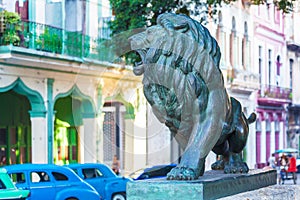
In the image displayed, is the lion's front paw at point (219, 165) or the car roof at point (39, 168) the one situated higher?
the lion's front paw at point (219, 165)

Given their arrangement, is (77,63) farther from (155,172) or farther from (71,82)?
(155,172)

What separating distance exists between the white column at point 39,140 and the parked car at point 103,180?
2.98 meters

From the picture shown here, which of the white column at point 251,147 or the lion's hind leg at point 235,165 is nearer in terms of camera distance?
the lion's hind leg at point 235,165

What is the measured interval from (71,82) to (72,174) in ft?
20.4

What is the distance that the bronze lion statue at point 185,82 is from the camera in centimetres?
587

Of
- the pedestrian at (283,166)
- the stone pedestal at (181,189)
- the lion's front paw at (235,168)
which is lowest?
the pedestrian at (283,166)

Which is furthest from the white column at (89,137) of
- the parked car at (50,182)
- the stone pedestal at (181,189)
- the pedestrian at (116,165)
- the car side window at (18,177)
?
the stone pedestal at (181,189)

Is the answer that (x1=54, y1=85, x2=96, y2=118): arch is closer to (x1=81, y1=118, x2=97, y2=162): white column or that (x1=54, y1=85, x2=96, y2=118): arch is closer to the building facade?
the building facade

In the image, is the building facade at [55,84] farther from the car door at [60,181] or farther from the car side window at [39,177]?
the car side window at [39,177]

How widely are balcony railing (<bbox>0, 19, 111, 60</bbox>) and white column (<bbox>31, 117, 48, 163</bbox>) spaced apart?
2.00 m

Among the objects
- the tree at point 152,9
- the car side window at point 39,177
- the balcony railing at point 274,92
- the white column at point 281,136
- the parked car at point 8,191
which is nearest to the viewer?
the parked car at point 8,191

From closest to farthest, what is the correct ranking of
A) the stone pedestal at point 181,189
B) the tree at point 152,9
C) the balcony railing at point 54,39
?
the stone pedestal at point 181,189 → the tree at point 152,9 → the balcony railing at point 54,39

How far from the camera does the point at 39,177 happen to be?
15633mm

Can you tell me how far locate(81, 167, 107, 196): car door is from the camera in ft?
58.0
